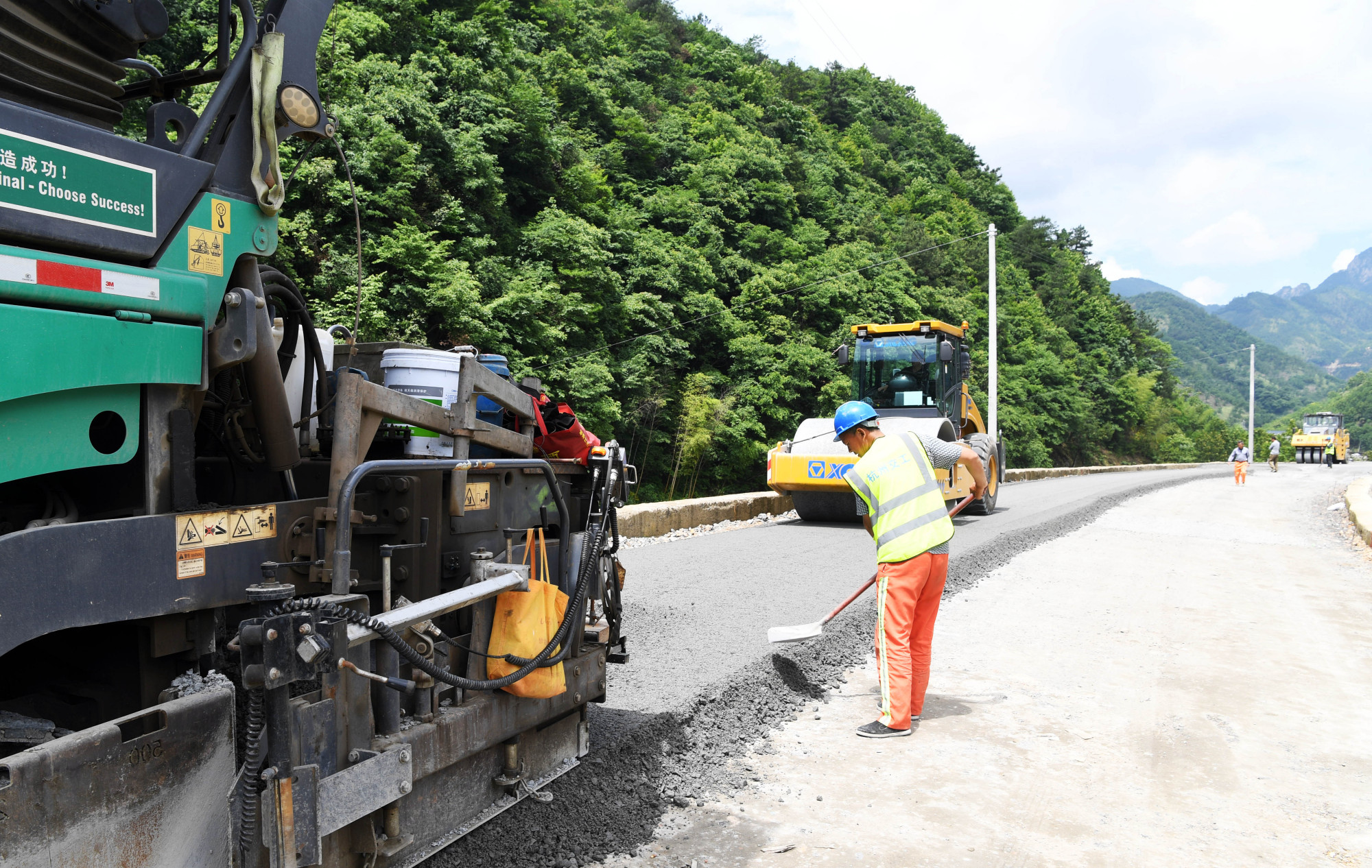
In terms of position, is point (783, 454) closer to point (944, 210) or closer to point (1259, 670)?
point (1259, 670)

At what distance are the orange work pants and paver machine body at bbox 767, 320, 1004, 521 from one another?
23.5 feet

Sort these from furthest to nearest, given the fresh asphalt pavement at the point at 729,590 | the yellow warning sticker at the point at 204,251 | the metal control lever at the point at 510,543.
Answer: the fresh asphalt pavement at the point at 729,590 < the metal control lever at the point at 510,543 < the yellow warning sticker at the point at 204,251

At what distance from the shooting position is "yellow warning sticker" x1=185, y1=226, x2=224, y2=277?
7.83ft

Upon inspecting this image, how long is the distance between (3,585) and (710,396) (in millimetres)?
22680

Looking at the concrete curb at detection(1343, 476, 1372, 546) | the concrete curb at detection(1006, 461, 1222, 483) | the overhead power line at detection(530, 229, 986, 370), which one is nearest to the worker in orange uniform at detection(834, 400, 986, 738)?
the concrete curb at detection(1343, 476, 1372, 546)

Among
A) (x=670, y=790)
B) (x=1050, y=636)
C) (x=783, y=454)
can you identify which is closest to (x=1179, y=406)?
(x=783, y=454)

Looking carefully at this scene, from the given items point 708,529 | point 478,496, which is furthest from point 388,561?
point 708,529

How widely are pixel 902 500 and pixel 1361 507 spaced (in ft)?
51.9

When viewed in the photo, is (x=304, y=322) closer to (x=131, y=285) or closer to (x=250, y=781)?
(x=131, y=285)

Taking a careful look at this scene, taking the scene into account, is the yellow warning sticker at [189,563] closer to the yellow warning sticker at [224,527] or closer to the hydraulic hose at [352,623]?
the yellow warning sticker at [224,527]

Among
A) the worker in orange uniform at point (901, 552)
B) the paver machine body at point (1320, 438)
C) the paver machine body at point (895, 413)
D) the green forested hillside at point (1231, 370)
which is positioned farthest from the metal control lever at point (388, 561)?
the green forested hillside at point (1231, 370)

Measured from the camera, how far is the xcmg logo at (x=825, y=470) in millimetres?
12227

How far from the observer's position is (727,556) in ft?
31.8

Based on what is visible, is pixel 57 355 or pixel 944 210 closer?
pixel 57 355
